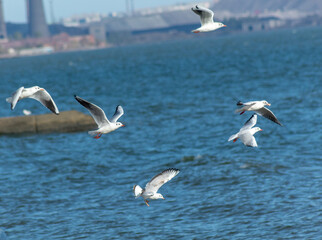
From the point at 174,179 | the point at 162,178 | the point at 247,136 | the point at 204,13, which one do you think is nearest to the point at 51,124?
the point at 174,179

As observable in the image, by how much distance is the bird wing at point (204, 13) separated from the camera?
13994 millimetres

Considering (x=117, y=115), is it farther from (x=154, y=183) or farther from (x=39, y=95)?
(x=154, y=183)

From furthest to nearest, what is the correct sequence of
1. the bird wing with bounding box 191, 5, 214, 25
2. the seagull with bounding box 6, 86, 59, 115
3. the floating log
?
1. the floating log
2. the bird wing with bounding box 191, 5, 214, 25
3. the seagull with bounding box 6, 86, 59, 115

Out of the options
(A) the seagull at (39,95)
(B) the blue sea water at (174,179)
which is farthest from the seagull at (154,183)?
(B) the blue sea water at (174,179)

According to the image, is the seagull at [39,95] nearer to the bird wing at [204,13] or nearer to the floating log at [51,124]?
the bird wing at [204,13]

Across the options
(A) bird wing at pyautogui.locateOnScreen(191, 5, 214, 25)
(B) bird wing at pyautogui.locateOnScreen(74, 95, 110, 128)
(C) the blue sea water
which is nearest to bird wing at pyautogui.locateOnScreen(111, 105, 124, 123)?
(B) bird wing at pyautogui.locateOnScreen(74, 95, 110, 128)

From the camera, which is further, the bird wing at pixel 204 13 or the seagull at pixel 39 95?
the bird wing at pixel 204 13

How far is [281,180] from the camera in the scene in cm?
1938

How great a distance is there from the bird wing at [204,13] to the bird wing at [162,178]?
14.0 feet

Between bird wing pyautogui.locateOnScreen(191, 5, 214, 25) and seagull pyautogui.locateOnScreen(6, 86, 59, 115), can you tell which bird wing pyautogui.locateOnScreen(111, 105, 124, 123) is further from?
bird wing pyautogui.locateOnScreen(191, 5, 214, 25)

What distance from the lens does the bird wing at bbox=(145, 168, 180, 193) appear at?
38.7ft

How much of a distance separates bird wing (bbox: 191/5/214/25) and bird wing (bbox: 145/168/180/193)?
14.0 ft

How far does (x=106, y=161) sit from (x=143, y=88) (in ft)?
131

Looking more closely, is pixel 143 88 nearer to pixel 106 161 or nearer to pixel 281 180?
pixel 106 161
